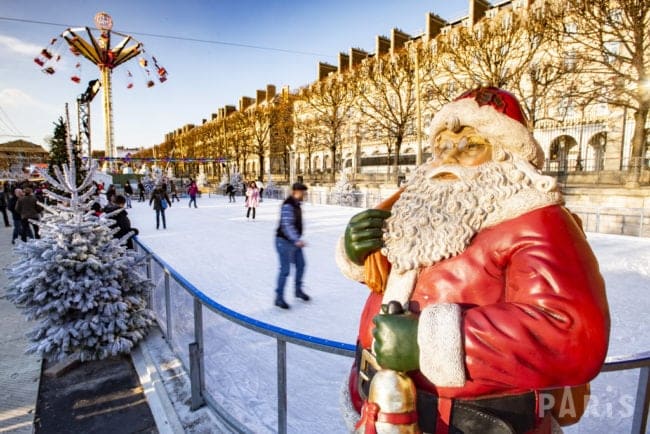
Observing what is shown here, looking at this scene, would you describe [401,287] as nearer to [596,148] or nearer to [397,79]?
[596,148]

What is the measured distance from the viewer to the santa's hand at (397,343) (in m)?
0.97

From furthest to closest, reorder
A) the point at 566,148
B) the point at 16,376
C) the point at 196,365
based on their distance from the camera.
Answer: the point at 566,148, the point at 16,376, the point at 196,365

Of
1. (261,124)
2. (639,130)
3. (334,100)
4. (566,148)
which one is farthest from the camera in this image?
(261,124)

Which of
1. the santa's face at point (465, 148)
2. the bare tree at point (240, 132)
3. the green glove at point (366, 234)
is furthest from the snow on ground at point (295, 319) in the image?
the bare tree at point (240, 132)

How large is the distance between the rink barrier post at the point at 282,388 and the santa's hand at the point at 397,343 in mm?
1117

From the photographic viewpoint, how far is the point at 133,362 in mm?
3623

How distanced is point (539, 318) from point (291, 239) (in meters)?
4.36

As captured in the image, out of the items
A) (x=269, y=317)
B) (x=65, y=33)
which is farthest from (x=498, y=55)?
(x=65, y=33)

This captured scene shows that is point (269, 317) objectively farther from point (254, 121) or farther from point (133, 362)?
point (254, 121)

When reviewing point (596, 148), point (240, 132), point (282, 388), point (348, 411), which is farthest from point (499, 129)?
point (240, 132)

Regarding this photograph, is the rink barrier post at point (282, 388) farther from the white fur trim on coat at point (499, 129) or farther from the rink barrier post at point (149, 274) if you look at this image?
the rink barrier post at point (149, 274)

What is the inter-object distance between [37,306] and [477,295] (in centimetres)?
407

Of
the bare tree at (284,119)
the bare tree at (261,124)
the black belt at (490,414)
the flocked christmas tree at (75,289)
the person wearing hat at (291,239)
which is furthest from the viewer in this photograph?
the bare tree at (261,124)

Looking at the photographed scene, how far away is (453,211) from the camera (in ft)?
3.77
